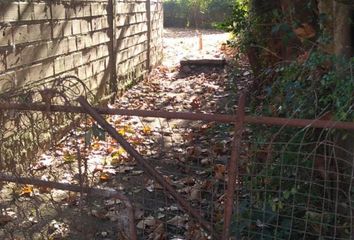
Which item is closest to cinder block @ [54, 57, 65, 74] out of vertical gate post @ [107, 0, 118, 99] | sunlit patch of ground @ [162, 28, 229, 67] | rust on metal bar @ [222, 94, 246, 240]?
vertical gate post @ [107, 0, 118, 99]

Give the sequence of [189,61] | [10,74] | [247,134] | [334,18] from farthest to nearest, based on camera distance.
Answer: [189,61] → [10,74] → [247,134] → [334,18]

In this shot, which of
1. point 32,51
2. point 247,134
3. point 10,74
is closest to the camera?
point 247,134

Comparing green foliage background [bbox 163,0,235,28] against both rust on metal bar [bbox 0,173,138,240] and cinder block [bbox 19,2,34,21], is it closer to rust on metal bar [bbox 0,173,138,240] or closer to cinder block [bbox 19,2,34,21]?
cinder block [bbox 19,2,34,21]

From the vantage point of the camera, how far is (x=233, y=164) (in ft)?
8.85

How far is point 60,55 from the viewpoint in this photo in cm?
605

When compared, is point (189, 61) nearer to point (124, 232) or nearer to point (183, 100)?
point (183, 100)

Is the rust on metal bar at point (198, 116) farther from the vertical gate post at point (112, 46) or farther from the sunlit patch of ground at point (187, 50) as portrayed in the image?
the sunlit patch of ground at point (187, 50)

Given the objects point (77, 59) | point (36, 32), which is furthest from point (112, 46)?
point (36, 32)

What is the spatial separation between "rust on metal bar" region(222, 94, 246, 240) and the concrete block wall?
2579 mm

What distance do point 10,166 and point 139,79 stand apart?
7.37 metres

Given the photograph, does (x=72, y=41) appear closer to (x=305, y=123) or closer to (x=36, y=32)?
(x=36, y=32)

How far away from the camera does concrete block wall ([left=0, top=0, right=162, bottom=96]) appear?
4.91m

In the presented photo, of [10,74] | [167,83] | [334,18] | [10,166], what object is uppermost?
[334,18]

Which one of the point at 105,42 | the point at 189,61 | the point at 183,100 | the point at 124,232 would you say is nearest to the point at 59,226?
the point at 124,232
